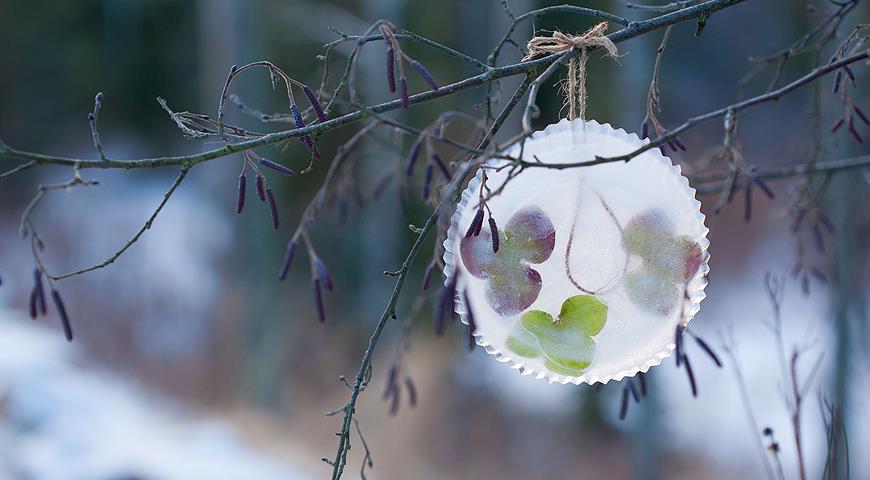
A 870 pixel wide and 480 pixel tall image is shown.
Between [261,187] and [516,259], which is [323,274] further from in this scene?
[516,259]

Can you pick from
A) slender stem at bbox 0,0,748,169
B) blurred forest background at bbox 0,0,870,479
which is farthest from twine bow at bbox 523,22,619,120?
blurred forest background at bbox 0,0,870,479

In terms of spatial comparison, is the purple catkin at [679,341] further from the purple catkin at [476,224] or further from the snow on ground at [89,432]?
the snow on ground at [89,432]

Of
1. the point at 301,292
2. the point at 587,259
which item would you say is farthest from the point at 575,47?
the point at 301,292

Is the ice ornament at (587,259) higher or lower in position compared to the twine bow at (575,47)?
lower

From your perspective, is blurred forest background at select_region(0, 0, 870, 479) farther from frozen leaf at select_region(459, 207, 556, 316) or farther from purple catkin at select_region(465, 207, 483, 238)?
purple catkin at select_region(465, 207, 483, 238)

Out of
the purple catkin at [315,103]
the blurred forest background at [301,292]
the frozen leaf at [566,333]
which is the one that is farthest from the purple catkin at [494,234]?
the blurred forest background at [301,292]
